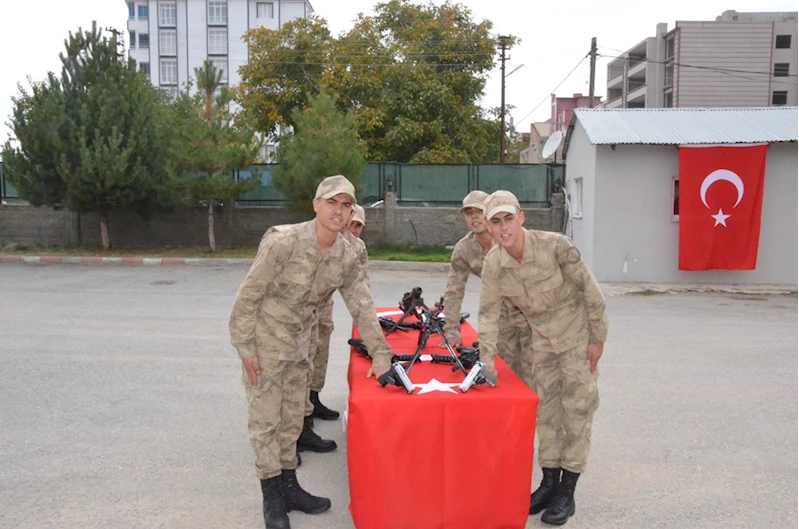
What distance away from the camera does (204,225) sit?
60.0ft

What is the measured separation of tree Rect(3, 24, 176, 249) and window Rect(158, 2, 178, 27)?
51697 mm

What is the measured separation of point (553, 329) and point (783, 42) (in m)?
55.3

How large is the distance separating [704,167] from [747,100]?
42.3m

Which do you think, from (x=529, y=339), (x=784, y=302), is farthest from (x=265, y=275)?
(x=784, y=302)

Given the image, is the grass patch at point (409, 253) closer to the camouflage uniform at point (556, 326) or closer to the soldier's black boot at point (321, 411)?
the soldier's black boot at point (321, 411)

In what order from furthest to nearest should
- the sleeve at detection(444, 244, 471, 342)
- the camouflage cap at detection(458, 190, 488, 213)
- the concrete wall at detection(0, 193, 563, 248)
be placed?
the concrete wall at detection(0, 193, 563, 248) → the camouflage cap at detection(458, 190, 488, 213) → the sleeve at detection(444, 244, 471, 342)

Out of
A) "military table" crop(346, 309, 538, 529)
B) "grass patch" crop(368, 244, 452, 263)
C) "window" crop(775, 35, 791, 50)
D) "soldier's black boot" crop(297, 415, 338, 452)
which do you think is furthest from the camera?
"window" crop(775, 35, 791, 50)

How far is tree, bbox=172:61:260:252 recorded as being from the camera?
16.0m

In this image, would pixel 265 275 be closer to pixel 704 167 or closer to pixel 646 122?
pixel 704 167

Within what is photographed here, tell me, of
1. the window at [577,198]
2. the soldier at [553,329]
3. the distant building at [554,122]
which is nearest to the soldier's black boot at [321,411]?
the soldier at [553,329]

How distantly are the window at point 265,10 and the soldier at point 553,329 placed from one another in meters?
64.0

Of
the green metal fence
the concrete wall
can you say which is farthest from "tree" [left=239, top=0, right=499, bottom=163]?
the concrete wall

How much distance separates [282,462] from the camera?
3.71m

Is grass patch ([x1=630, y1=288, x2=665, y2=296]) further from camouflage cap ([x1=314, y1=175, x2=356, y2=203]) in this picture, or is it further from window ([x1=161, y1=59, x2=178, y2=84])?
window ([x1=161, y1=59, x2=178, y2=84])
